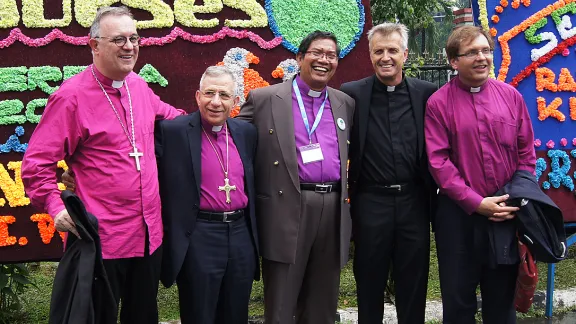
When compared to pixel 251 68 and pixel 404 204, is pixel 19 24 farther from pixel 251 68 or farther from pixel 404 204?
pixel 404 204

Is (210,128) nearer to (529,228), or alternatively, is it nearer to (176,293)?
(529,228)

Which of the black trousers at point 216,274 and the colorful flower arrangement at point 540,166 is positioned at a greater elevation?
the colorful flower arrangement at point 540,166

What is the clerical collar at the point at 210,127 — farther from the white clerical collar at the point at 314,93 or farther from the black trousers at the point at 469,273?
the black trousers at the point at 469,273

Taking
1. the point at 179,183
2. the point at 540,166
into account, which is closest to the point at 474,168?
the point at 540,166

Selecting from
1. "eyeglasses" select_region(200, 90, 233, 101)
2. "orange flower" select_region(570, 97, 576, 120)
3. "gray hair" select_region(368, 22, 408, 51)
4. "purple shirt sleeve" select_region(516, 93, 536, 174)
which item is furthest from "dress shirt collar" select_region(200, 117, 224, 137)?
"orange flower" select_region(570, 97, 576, 120)

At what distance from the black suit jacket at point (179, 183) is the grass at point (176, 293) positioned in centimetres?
225

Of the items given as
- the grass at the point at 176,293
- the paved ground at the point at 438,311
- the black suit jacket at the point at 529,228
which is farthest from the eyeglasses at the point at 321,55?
the grass at the point at 176,293

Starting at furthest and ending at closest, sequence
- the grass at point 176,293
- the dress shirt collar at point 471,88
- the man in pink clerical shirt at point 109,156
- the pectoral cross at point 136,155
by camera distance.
A: the grass at point 176,293, the dress shirt collar at point 471,88, the pectoral cross at point 136,155, the man in pink clerical shirt at point 109,156

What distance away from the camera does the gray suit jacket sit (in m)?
3.93

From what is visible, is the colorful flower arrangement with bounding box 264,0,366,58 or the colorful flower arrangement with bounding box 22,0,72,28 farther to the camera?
the colorful flower arrangement with bounding box 264,0,366,58

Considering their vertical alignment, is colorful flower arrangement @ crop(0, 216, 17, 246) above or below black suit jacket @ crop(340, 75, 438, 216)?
below

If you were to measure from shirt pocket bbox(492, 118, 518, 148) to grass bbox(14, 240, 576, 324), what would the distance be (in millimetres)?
2526

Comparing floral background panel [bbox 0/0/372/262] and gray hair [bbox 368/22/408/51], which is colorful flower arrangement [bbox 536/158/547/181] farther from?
gray hair [bbox 368/22/408/51]

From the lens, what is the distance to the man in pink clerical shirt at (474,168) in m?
3.89
